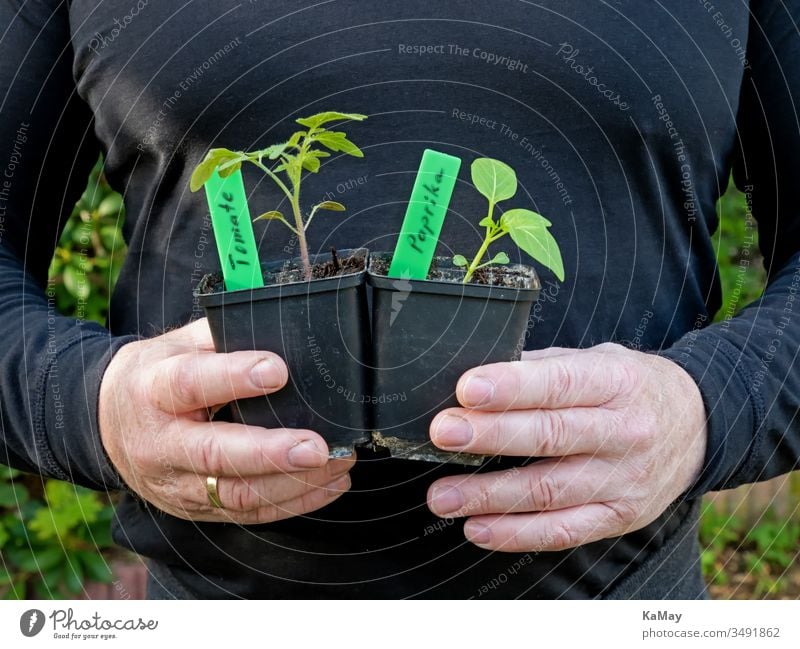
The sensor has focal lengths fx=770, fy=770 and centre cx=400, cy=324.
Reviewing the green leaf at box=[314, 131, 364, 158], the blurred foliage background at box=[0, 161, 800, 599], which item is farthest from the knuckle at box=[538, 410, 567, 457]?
the blurred foliage background at box=[0, 161, 800, 599]

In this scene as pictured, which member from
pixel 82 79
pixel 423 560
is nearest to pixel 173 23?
pixel 82 79

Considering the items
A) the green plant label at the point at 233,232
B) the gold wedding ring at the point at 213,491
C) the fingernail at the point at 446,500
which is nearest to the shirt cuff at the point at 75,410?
the gold wedding ring at the point at 213,491

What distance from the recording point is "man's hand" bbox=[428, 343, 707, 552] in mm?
724

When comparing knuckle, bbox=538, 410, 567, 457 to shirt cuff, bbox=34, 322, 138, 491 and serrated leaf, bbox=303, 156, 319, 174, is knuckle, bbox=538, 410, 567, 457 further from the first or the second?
shirt cuff, bbox=34, 322, 138, 491

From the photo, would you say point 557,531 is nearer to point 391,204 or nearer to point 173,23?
point 391,204

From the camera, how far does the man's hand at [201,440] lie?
0.72 m

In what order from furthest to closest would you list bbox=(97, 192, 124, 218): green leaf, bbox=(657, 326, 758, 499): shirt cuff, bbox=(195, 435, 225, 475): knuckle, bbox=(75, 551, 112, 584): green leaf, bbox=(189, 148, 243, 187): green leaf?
1. bbox=(75, 551, 112, 584): green leaf
2. bbox=(97, 192, 124, 218): green leaf
3. bbox=(657, 326, 758, 499): shirt cuff
4. bbox=(195, 435, 225, 475): knuckle
5. bbox=(189, 148, 243, 187): green leaf

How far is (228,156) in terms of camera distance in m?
0.66

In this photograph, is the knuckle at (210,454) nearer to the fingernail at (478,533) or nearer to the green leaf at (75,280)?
the fingernail at (478,533)

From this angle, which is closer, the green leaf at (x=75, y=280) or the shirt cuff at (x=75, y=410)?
the shirt cuff at (x=75, y=410)

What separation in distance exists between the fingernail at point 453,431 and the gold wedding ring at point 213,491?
0.80 feet

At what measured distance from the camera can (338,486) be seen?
0.84 m

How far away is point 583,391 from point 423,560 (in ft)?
1.12

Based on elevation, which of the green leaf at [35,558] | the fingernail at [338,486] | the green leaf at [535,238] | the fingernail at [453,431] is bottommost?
the green leaf at [35,558]
